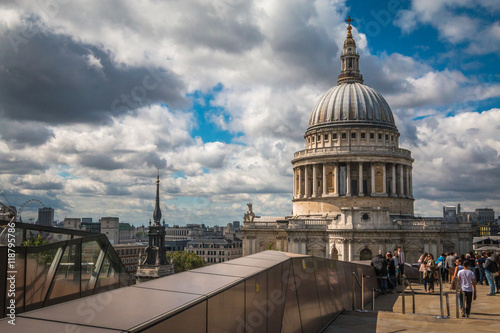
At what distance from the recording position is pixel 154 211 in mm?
112062

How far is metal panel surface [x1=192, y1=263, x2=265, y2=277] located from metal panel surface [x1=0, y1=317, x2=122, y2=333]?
389cm

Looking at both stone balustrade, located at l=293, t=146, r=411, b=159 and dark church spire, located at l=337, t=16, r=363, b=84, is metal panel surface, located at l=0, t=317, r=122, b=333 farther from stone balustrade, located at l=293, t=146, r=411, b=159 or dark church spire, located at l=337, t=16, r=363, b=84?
dark church spire, located at l=337, t=16, r=363, b=84

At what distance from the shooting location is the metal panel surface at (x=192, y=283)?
7.38 metres

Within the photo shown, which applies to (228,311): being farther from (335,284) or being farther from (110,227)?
(110,227)

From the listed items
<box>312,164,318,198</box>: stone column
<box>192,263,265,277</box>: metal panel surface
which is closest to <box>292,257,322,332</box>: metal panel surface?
<box>192,263,265,277</box>: metal panel surface

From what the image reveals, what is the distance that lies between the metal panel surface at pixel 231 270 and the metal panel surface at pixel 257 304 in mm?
149

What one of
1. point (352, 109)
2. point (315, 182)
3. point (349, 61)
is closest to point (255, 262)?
point (315, 182)

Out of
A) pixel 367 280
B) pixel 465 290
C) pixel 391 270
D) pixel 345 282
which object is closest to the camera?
pixel 465 290

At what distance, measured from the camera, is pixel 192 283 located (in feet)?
25.7

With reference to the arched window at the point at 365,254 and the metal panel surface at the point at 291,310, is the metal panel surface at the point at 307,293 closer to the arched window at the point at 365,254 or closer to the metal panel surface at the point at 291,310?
the metal panel surface at the point at 291,310

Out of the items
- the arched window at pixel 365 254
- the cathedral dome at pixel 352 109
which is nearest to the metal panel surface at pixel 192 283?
the arched window at pixel 365 254

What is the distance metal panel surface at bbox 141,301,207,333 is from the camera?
19.3ft

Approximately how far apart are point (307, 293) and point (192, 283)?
546 cm

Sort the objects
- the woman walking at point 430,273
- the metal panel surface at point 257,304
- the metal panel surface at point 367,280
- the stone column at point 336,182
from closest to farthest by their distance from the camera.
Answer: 1. the metal panel surface at point 257,304
2. the metal panel surface at point 367,280
3. the woman walking at point 430,273
4. the stone column at point 336,182
